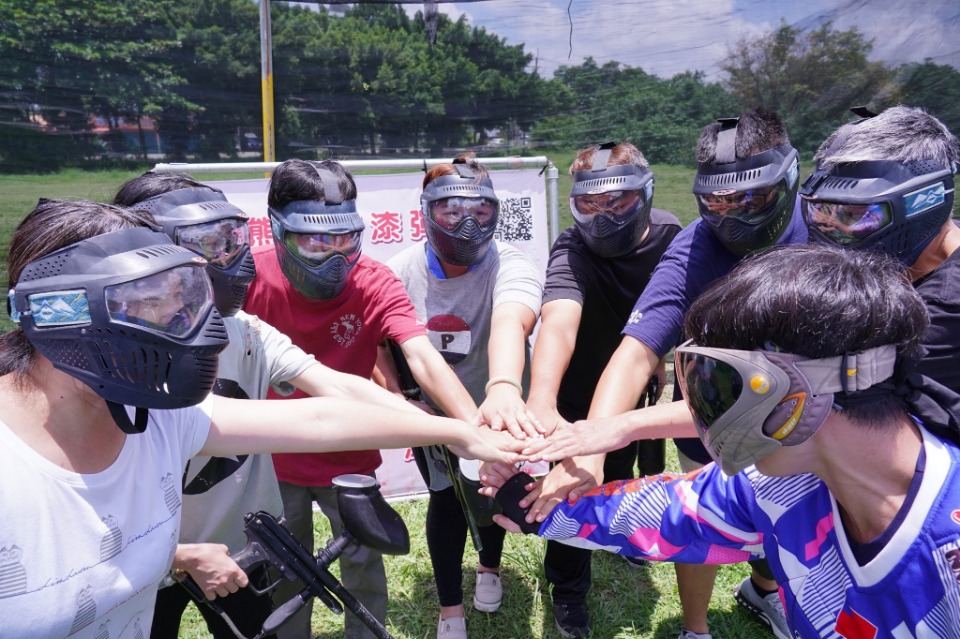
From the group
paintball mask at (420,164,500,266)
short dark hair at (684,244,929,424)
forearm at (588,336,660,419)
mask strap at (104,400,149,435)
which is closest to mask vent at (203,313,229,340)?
mask strap at (104,400,149,435)

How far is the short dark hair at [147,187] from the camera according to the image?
2650 millimetres

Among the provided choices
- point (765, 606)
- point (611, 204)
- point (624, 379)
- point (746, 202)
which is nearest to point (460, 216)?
point (611, 204)

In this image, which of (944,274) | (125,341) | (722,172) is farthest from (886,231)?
(125,341)

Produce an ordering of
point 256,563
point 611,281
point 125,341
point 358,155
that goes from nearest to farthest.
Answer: point 125,341 < point 256,563 < point 611,281 < point 358,155

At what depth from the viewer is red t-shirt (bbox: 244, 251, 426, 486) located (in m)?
3.08

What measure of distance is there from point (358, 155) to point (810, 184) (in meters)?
7.29

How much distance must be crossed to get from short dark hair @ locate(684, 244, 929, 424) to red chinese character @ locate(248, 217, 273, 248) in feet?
11.7

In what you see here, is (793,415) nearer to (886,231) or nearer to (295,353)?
(886,231)

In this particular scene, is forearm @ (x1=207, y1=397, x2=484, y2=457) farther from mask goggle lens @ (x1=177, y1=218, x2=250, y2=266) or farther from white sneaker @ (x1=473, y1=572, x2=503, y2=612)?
white sneaker @ (x1=473, y1=572, x2=503, y2=612)

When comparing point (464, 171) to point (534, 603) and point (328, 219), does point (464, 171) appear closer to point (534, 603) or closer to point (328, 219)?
point (328, 219)

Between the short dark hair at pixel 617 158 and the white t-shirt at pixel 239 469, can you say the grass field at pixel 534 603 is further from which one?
the short dark hair at pixel 617 158

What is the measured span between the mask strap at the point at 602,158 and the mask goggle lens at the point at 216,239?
158 centimetres

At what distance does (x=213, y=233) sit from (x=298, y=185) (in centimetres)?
52

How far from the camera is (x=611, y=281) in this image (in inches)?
135
